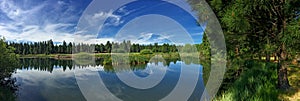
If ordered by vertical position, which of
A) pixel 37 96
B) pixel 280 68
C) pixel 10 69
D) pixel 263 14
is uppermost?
pixel 263 14

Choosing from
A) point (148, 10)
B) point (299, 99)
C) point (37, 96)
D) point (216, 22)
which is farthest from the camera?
point (148, 10)

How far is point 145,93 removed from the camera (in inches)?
617

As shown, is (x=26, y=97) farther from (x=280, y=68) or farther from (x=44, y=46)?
(x=44, y=46)

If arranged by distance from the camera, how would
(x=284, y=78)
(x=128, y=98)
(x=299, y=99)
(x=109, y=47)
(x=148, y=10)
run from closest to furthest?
1. (x=299, y=99)
2. (x=284, y=78)
3. (x=128, y=98)
4. (x=148, y=10)
5. (x=109, y=47)

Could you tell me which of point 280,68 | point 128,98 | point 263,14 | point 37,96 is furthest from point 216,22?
point 37,96

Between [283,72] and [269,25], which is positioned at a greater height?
[269,25]

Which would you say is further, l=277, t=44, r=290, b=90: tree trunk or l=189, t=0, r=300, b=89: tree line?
l=277, t=44, r=290, b=90: tree trunk

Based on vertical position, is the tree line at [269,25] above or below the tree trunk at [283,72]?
above

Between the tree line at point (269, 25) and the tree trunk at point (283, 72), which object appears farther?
the tree trunk at point (283, 72)

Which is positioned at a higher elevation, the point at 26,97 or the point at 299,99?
the point at 299,99

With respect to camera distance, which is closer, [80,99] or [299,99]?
[299,99]

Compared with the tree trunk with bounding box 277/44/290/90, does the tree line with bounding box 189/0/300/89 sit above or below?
above

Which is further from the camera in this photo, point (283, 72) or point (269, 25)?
point (269, 25)

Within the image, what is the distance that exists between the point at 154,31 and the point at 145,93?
6.92 meters
